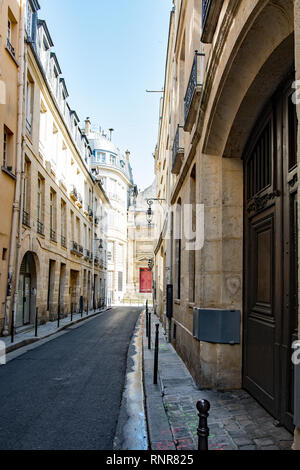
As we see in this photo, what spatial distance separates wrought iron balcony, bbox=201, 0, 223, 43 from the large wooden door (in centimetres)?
139

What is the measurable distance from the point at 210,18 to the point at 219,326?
406 centimetres

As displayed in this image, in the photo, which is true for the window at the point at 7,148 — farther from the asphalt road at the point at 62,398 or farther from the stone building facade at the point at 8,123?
the asphalt road at the point at 62,398

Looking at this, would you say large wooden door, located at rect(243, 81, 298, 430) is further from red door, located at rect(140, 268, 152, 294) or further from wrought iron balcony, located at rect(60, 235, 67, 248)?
red door, located at rect(140, 268, 152, 294)

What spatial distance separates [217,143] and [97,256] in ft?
96.9

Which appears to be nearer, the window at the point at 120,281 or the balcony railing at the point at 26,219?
the balcony railing at the point at 26,219

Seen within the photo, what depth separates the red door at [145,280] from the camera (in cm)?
5091

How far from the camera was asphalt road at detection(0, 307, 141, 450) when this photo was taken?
4047 mm

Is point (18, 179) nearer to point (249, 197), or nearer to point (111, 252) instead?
point (249, 197)

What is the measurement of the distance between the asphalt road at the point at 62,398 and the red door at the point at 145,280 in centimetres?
4090

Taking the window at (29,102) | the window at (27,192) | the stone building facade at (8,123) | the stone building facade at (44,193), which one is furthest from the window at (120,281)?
the stone building facade at (8,123)

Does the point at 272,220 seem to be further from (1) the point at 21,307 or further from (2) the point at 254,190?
(1) the point at 21,307

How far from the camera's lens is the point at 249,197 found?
17.9 ft
